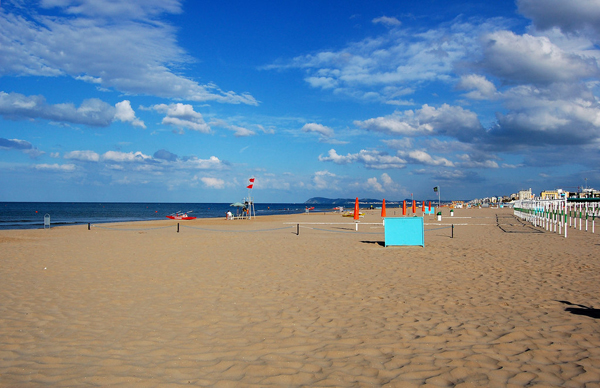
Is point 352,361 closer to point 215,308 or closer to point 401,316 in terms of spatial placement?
point 401,316

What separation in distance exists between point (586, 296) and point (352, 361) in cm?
498

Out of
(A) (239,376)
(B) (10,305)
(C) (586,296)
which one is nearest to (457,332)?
(A) (239,376)

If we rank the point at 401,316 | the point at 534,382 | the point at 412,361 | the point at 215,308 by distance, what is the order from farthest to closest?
the point at 215,308
the point at 401,316
the point at 412,361
the point at 534,382

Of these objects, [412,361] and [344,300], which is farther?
[344,300]

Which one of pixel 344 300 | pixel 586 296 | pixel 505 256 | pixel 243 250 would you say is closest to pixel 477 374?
pixel 344 300

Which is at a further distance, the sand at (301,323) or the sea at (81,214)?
the sea at (81,214)

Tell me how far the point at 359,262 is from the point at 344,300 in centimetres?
403

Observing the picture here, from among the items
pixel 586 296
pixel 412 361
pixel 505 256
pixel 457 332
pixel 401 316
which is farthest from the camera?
pixel 505 256

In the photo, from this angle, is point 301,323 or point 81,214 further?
point 81,214

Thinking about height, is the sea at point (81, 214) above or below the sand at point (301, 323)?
below

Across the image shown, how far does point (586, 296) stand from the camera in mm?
6605

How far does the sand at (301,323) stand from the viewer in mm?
3750

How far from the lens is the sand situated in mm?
3750

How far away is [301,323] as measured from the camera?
536 centimetres
